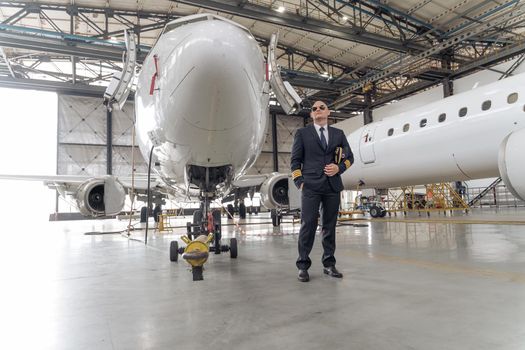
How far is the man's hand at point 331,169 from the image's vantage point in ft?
11.1

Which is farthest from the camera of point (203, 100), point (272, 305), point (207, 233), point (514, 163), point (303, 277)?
point (207, 233)

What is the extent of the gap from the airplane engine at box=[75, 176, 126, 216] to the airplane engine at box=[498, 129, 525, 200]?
747 centimetres

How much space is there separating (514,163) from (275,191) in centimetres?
529

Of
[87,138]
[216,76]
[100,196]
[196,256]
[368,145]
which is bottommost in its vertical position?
[196,256]

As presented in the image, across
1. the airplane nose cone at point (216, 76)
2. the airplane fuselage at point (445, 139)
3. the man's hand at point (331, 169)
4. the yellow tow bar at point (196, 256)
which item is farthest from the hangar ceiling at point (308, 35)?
the yellow tow bar at point (196, 256)

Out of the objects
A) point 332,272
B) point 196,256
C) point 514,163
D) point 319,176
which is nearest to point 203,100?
point 319,176

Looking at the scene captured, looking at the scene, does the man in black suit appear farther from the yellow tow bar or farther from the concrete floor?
the yellow tow bar

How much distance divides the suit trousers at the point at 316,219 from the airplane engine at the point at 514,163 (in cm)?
219

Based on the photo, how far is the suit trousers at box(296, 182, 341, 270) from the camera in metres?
3.43

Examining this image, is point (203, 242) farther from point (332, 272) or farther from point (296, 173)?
point (332, 272)

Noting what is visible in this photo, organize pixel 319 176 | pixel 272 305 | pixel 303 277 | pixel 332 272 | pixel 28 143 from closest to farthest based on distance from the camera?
1. pixel 272 305
2. pixel 303 277
3. pixel 332 272
4. pixel 319 176
5. pixel 28 143

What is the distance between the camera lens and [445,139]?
362 inches

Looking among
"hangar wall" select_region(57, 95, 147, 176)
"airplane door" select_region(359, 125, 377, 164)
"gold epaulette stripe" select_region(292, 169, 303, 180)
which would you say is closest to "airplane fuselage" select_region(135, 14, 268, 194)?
"gold epaulette stripe" select_region(292, 169, 303, 180)

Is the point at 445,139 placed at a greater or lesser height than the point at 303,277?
greater
